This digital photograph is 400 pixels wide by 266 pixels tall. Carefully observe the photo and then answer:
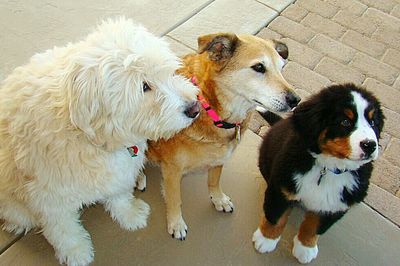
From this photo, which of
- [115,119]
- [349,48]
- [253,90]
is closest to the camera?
→ [115,119]

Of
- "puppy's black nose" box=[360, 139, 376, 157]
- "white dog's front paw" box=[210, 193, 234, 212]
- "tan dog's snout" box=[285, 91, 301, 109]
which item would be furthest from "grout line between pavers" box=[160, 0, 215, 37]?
"puppy's black nose" box=[360, 139, 376, 157]

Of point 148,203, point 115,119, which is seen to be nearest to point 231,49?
point 115,119

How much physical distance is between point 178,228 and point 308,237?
777mm

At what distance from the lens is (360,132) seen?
6.03ft

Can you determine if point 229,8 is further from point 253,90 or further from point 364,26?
point 253,90

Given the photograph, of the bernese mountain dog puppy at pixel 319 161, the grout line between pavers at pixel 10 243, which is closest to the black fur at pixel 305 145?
the bernese mountain dog puppy at pixel 319 161

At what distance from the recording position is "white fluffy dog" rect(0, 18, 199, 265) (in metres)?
1.63

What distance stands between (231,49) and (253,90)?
0.24 m

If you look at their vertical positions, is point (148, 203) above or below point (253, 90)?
below

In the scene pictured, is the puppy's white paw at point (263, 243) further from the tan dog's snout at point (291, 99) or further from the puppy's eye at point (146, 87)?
the puppy's eye at point (146, 87)

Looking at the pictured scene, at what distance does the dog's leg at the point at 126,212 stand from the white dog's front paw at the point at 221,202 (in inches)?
18.1

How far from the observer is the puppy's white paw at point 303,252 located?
2.45 metres

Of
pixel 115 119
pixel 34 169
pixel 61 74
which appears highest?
pixel 61 74

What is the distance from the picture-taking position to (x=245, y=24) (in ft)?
12.5
